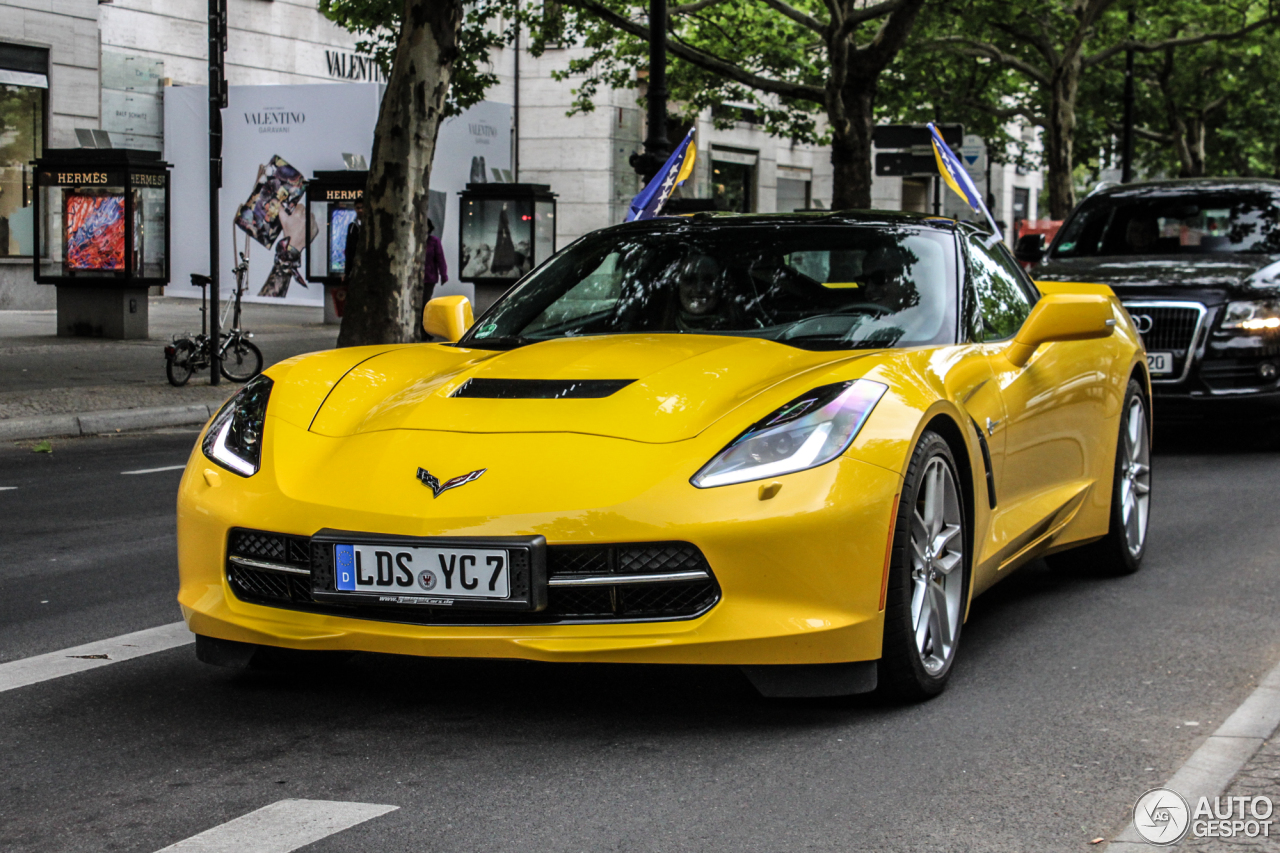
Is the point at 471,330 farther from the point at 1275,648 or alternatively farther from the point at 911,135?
the point at 911,135

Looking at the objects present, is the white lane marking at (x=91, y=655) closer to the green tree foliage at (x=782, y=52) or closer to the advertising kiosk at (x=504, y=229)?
the green tree foliage at (x=782, y=52)

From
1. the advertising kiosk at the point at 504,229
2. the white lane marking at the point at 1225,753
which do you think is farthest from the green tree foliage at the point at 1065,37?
the white lane marking at the point at 1225,753

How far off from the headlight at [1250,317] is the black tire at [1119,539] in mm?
4443

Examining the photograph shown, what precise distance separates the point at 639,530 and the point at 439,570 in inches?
18.5

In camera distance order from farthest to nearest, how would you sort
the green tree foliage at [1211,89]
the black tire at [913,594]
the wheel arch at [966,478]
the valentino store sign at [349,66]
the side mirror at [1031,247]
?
the green tree foliage at [1211,89] → the valentino store sign at [349,66] → the side mirror at [1031,247] → the wheel arch at [966,478] → the black tire at [913,594]

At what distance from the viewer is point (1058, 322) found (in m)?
5.20

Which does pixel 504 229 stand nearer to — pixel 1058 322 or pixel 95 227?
pixel 95 227

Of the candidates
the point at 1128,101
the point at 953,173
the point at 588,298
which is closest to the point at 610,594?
the point at 588,298

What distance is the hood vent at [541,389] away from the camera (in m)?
4.28

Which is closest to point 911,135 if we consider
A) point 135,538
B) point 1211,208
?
point 1211,208

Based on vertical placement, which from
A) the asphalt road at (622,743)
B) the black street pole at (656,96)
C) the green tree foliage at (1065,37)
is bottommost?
the asphalt road at (622,743)

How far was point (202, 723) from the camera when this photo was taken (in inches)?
161

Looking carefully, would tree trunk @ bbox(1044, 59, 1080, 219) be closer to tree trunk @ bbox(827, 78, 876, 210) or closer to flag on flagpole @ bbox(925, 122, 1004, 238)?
tree trunk @ bbox(827, 78, 876, 210)

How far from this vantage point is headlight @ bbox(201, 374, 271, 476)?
4246 millimetres
